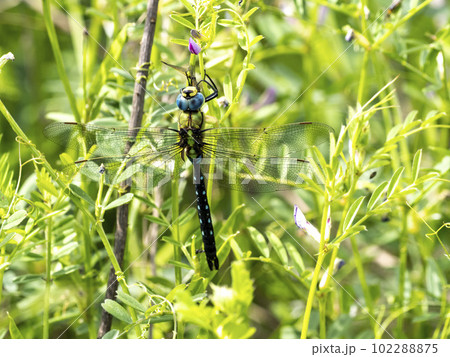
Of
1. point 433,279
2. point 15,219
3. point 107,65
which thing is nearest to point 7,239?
point 15,219

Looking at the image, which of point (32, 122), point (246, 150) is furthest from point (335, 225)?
point (32, 122)

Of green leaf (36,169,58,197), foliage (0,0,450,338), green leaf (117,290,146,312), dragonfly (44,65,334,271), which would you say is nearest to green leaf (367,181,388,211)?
foliage (0,0,450,338)

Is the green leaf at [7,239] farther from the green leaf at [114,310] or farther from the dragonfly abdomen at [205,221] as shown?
the dragonfly abdomen at [205,221]

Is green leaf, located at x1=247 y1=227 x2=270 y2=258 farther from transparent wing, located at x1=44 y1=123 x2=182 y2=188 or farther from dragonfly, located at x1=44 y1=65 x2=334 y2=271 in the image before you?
transparent wing, located at x1=44 y1=123 x2=182 y2=188

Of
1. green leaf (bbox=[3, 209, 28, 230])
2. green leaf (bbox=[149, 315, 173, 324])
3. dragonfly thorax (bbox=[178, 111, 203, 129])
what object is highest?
dragonfly thorax (bbox=[178, 111, 203, 129])

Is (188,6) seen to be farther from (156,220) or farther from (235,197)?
(235,197)

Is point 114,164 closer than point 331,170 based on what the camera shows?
No

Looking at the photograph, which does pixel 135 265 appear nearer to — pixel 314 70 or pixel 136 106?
pixel 136 106
